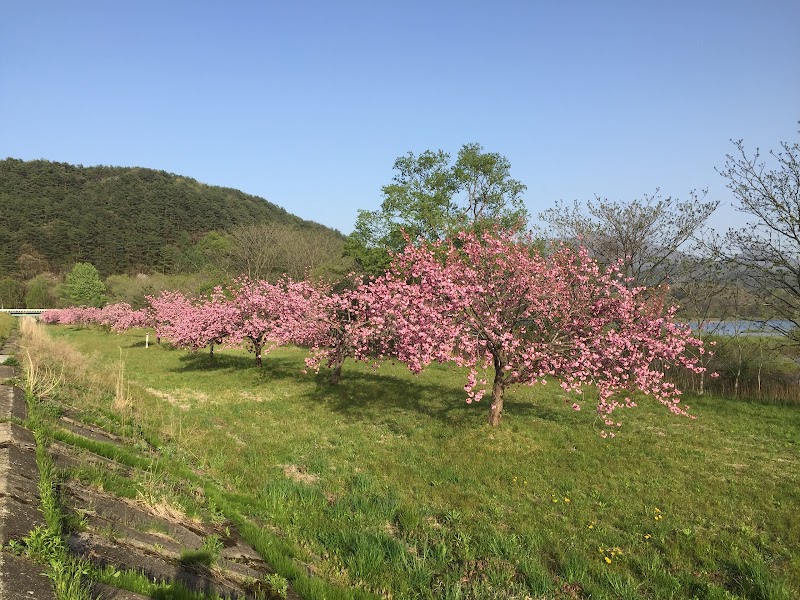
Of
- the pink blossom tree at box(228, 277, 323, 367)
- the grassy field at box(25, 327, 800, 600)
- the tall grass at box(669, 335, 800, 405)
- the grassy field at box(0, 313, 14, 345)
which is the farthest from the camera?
the grassy field at box(0, 313, 14, 345)

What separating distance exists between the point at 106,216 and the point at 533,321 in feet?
567

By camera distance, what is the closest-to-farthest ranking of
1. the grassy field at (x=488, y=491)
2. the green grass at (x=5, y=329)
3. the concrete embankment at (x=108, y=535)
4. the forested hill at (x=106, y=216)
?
1. the concrete embankment at (x=108, y=535)
2. the grassy field at (x=488, y=491)
3. the green grass at (x=5, y=329)
4. the forested hill at (x=106, y=216)

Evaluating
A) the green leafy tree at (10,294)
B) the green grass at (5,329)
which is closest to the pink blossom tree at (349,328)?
the green grass at (5,329)

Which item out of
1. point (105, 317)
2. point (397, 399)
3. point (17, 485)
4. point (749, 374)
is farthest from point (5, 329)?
point (749, 374)

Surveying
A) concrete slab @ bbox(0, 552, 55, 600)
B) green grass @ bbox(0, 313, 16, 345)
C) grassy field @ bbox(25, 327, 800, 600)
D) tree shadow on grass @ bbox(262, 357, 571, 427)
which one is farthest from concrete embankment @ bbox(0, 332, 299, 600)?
green grass @ bbox(0, 313, 16, 345)

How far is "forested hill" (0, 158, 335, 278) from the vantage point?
132 m

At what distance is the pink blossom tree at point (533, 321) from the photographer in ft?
43.2

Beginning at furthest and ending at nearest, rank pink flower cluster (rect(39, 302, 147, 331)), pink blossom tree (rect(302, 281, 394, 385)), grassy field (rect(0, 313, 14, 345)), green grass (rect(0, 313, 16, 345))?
pink flower cluster (rect(39, 302, 147, 331)) → grassy field (rect(0, 313, 14, 345)) → green grass (rect(0, 313, 16, 345)) → pink blossom tree (rect(302, 281, 394, 385))

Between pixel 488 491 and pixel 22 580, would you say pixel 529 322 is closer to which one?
pixel 488 491

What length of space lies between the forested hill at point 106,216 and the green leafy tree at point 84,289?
123 ft

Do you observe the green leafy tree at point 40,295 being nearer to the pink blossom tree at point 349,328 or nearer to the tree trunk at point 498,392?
the pink blossom tree at point 349,328

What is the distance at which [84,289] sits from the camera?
8981 centimetres

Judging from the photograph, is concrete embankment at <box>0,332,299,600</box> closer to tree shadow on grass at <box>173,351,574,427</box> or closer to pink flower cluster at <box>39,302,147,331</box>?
tree shadow on grass at <box>173,351,574,427</box>

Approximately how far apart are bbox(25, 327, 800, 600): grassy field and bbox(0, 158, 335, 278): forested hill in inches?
5353
